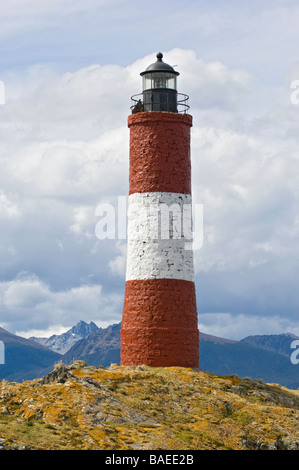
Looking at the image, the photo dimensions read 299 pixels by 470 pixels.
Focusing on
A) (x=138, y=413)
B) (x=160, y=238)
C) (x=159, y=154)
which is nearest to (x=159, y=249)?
(x=160, y=238)

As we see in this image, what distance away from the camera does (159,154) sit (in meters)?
43.0

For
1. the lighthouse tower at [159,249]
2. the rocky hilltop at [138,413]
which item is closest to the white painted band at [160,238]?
the lighthouse tower at [159,249]

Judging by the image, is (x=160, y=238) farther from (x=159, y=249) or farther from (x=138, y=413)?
(x=138, y=413)

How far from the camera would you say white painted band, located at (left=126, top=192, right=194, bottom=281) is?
42344mm

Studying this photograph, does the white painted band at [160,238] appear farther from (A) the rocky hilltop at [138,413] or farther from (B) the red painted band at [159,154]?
(A) the rocky hilltop at [138,413]

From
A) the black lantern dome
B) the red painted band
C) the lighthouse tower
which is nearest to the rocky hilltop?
the lighthouse tower

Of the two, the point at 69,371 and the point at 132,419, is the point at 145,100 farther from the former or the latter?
the point at 132,419

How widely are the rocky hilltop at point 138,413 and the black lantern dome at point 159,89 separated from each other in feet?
46.0

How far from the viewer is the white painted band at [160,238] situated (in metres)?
42.3

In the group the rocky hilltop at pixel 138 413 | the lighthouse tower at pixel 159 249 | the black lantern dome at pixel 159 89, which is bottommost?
the rocky hilltop at pixel 138 413

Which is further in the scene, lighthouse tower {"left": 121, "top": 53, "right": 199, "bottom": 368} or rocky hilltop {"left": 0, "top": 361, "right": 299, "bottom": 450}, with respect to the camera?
lighthouse tower {"left": 121, "top": 53, "right": 199, "bottom": 368}

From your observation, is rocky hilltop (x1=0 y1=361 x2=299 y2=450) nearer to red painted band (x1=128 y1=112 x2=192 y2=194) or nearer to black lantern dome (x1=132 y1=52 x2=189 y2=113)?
red painted band (x1=128 y1=112 x2=192 y2=194)

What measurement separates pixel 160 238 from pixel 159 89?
27.3 ft
